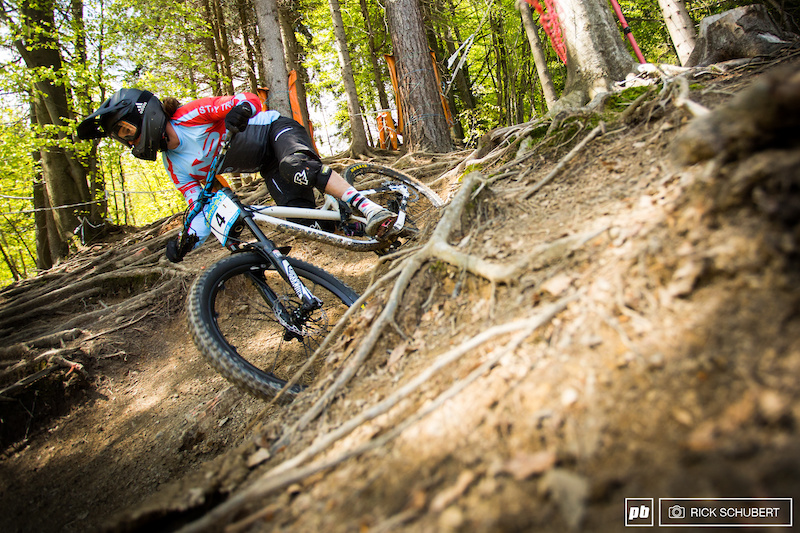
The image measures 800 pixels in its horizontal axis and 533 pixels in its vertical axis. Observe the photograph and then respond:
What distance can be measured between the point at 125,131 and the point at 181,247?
1.02m

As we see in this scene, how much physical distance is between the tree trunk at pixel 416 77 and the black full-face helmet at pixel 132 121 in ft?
15.0

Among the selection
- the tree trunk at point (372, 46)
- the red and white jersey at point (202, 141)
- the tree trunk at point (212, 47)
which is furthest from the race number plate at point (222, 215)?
the tree trunk at point (372, 46)

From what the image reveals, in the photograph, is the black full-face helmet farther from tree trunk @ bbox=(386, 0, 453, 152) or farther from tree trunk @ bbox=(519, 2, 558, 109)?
tree trunk @ bbox=(519, 2, 558, 109)

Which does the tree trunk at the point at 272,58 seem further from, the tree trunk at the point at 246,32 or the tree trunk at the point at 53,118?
the tree trunk at the point at 53,118

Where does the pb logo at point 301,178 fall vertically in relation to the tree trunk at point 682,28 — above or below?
below

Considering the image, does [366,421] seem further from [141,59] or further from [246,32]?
[246,32]

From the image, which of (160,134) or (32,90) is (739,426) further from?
(32,90)

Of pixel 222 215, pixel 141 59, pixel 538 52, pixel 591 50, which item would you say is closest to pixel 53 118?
pixel 141 59

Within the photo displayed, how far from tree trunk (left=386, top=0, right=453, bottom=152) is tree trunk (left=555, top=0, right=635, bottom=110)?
10.3 feet

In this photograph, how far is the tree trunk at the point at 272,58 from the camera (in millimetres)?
6422

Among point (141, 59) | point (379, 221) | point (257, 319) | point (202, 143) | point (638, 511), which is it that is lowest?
point (257, 319)

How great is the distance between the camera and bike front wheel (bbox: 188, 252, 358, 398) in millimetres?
2428

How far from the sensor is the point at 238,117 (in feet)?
10.4

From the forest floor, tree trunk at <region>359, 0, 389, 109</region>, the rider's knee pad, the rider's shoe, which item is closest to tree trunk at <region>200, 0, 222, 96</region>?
tree trunk at <region>359, 0, 389, 109</region>
